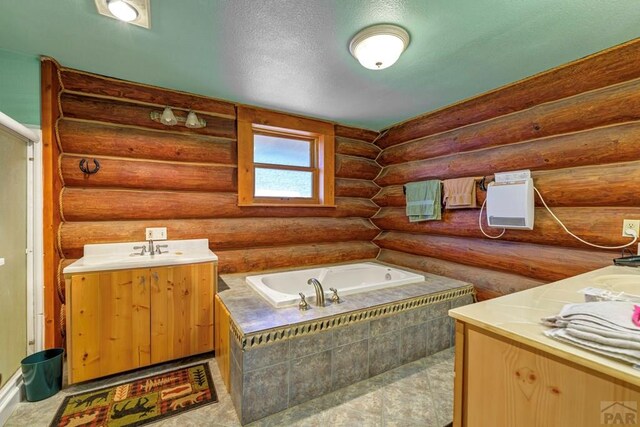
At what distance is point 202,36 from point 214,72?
1.52ft

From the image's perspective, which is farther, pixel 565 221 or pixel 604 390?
pixel 565 221

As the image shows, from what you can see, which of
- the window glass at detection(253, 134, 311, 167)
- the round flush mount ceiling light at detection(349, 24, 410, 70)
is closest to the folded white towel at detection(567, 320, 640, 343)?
the round flush mount ceiling light at detection(349, 24, 410, 70)

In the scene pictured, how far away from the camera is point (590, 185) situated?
6.48 feet

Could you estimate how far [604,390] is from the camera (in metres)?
0.69

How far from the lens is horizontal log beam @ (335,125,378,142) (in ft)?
11.7

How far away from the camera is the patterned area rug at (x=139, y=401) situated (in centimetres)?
165

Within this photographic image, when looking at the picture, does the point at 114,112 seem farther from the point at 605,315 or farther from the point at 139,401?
the point at 605,315

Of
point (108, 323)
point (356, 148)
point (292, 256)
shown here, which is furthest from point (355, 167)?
point (108, 323)

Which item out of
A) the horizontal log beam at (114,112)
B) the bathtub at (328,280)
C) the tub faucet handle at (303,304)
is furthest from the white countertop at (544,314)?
the horizontal log beam at (114,112)

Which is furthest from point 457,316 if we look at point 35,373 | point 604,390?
point 35,373

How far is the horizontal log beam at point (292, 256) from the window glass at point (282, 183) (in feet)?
2.13

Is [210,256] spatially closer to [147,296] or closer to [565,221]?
[147,296]

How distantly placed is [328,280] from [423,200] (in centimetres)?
142

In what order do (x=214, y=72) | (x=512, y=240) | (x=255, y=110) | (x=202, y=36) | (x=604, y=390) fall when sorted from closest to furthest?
(x=604, y=390)
(x=202, y=36)
(x=214, y=72)
(x=512, y=240)
(x=255, y=110)
